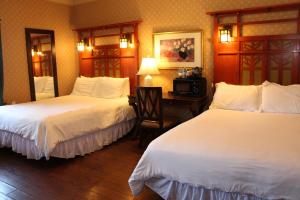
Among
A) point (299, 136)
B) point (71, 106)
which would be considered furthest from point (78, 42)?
point (299, 136)

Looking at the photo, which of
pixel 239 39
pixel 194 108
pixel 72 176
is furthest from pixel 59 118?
pixel 239 39

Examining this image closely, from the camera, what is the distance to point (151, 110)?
3.77 metres

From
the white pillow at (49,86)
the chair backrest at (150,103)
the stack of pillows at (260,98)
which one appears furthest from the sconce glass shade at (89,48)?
the stack of pillows at (260,98)


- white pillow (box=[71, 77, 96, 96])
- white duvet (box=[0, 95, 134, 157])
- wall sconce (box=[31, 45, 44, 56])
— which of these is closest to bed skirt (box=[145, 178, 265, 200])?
white duvet (box=[0, 95, 134, 157])

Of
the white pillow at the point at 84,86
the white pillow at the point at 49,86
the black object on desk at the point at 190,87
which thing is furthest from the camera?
the white pillow at the point at 49,86

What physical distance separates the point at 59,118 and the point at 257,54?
2.87m

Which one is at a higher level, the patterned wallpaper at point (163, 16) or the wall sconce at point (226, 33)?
the patterned wallpaper at point (163, 16)

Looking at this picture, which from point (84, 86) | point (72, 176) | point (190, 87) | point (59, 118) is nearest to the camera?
point (72, 176)

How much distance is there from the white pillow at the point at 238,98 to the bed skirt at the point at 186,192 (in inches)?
65.8

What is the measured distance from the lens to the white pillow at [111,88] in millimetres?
4727

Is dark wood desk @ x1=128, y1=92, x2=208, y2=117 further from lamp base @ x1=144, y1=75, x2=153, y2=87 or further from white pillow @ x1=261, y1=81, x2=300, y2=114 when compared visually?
white pillow @ x1=261, y1=81, x2=300, y2=114

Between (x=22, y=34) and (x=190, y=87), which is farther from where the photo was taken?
(x=22, y=34)

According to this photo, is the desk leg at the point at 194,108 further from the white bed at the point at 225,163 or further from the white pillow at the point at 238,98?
the white bed at the point at 225,163

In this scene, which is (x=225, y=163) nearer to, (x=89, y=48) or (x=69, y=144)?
(x=69, y=144)
